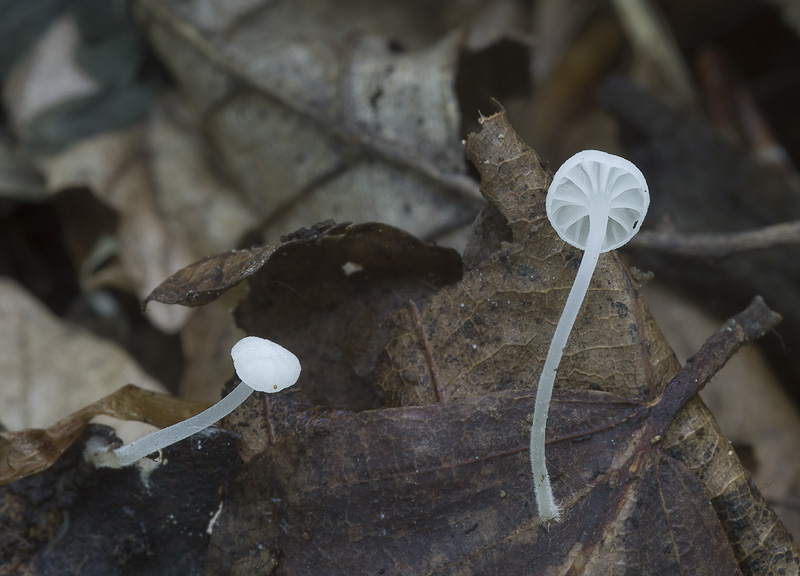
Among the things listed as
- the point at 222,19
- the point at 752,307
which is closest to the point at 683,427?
the point at 752,307

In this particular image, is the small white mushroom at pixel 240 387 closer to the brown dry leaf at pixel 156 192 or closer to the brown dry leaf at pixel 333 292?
the brown dry leaf at pixel 333 292

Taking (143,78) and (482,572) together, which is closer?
(482,572)

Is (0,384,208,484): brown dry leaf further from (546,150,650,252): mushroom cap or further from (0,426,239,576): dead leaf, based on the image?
(546,150,650,252): mushroom cap

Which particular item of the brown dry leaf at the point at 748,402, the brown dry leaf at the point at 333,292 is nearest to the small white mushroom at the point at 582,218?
the brown dry leaf at the point at 333,292

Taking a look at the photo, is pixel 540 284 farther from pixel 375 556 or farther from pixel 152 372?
pixel 152 372

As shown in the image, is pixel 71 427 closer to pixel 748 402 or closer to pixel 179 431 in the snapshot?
pixel 179 431

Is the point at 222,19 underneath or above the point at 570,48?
underneath

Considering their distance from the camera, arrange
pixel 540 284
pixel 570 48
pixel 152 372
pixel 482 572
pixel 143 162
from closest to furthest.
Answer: pixel 482 572 → pixel 540 284 → pixel 152 372 → pixel 143 162 → pixel 570 48
